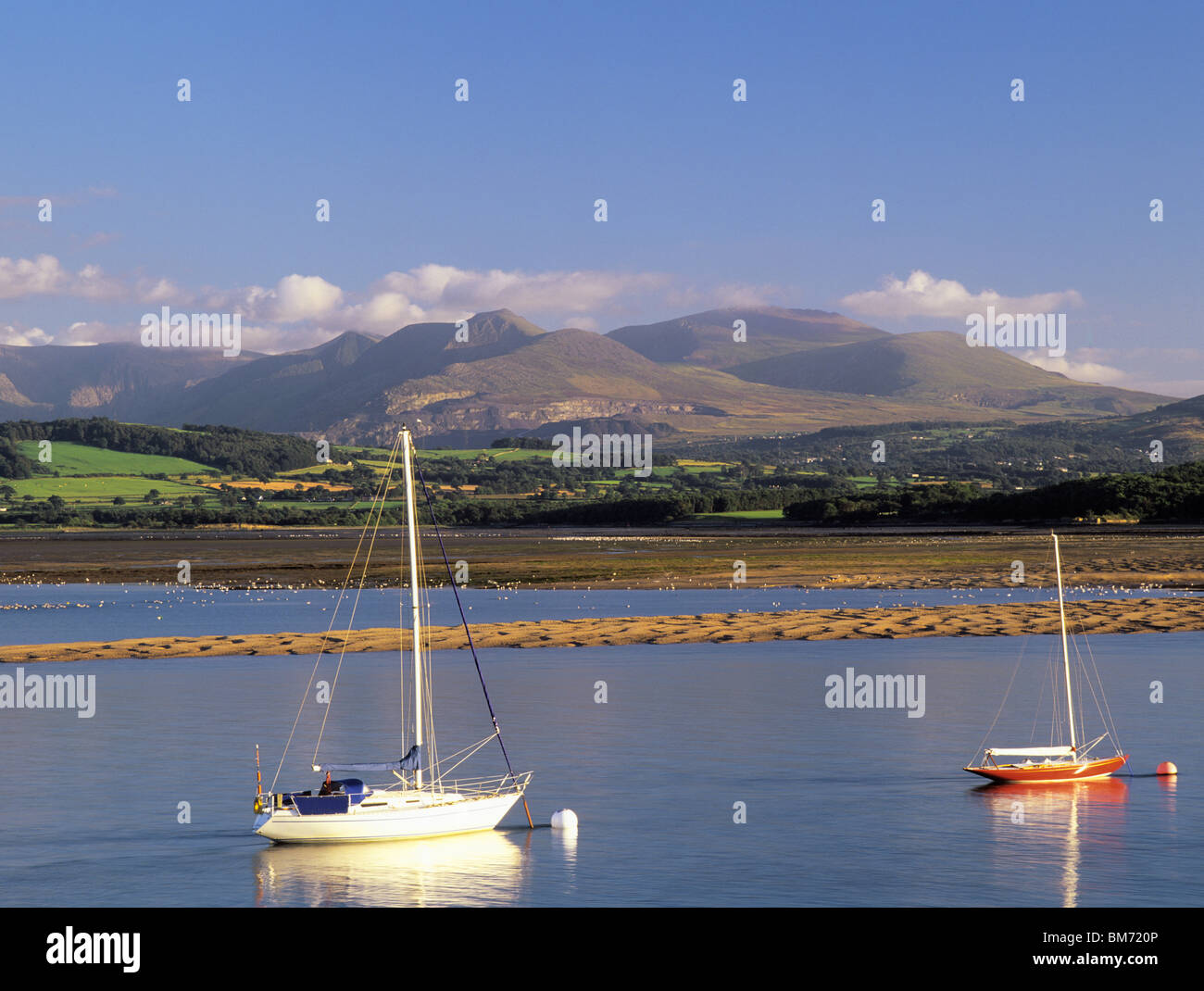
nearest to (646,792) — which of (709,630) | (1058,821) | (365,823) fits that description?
(365,823)

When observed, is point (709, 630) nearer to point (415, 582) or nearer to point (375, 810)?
point (415, 582)

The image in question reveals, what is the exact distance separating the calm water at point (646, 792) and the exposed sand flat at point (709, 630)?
3.87 metres

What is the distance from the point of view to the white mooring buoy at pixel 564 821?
28500mm

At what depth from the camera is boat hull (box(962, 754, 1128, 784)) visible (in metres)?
32.8

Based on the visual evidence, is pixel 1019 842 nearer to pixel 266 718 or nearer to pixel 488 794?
pixel 488 794

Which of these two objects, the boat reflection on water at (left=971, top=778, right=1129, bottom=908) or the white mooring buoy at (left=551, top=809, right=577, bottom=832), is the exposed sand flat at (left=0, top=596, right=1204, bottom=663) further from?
the white mooring buoy at (left=551, top=809, right=577, bottom=832)

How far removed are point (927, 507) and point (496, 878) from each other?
472 feet

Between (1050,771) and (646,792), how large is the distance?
929cm

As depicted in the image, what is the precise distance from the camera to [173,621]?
75000 mm

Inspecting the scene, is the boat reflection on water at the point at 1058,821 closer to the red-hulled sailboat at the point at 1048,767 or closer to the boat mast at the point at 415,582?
the red-hulled sailboat at the point at 1048,767

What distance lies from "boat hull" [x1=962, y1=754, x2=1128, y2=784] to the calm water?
43 cm

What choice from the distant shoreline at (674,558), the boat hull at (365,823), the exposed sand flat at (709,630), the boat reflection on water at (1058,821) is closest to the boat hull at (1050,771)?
the boat reflection on water at (1058,821)
